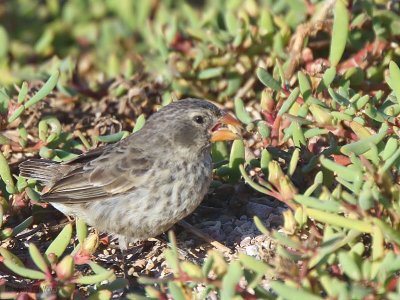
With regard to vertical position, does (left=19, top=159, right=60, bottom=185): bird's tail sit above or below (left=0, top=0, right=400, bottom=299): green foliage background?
below

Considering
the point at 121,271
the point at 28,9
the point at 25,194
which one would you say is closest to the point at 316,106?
the point at 121,271

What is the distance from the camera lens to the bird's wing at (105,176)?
16.4ft

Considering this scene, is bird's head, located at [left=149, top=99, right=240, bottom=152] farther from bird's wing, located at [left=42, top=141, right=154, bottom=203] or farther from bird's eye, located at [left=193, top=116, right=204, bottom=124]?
bird's wing, located at [left=42, top=141, right=154, bottom=203]

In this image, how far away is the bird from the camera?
15.9 feet

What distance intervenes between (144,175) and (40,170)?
0.71 metres

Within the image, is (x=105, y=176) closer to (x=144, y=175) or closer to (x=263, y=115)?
(x=144, y=175)

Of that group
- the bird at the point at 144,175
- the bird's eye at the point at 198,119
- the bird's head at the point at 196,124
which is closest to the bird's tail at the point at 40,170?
the bird at the point at 144,175

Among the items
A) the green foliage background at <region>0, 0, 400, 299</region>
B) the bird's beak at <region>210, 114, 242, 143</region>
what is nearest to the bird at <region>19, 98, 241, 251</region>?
the bird's beak at <region>210, 114, 242, 143</region>

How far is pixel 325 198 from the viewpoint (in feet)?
13.1

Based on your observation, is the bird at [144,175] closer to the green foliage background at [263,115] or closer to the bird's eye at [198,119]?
the bird's eye at [198,119]

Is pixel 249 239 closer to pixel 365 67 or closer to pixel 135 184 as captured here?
pixel 135 184

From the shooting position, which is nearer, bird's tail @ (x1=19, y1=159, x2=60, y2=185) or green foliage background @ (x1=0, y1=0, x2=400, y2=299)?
green foliage background @ (x1=0, y1=0, x2=400, y2=299)

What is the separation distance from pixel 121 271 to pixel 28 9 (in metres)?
3.89

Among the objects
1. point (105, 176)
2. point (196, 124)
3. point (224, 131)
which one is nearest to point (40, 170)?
point (105, 176)
